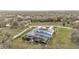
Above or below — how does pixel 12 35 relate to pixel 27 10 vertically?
below

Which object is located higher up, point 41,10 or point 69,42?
point 41,10

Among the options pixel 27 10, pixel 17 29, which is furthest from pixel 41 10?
pixel 17 29

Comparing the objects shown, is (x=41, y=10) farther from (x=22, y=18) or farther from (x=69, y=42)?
(x=69, y=42)

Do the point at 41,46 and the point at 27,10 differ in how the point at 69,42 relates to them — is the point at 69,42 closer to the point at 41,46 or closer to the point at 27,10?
the point at 41,46
